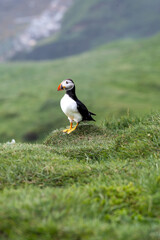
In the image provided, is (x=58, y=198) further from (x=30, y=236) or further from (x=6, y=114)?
(x=6, y=114)

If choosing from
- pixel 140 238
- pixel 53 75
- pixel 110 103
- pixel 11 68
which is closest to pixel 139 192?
pixel 140 238

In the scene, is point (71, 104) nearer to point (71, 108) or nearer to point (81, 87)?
point (71, 108)

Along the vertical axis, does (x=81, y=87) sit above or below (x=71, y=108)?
above

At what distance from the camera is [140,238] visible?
2838 millimetres

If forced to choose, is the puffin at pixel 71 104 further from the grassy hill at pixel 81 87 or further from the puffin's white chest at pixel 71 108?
the grassy hill at pixel 81 87

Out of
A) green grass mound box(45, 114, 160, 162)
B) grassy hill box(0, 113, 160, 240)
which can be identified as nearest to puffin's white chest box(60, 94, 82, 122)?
green grass mound box(45, 114, 160, 162)

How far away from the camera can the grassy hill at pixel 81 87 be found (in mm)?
55625

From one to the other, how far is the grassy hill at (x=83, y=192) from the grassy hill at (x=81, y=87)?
80.8 ft

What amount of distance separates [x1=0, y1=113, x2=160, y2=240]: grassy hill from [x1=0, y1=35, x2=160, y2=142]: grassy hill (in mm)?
24639

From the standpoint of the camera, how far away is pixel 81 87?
258 ft

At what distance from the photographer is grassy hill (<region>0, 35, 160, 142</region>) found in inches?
2190

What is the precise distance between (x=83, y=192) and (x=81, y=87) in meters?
75.5

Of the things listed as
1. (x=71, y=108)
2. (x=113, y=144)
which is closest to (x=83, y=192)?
(x=113, y=144)

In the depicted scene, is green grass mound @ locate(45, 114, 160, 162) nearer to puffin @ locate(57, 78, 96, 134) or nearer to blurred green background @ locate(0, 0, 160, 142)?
puffin @ locate(57, 78, 96, 134)
